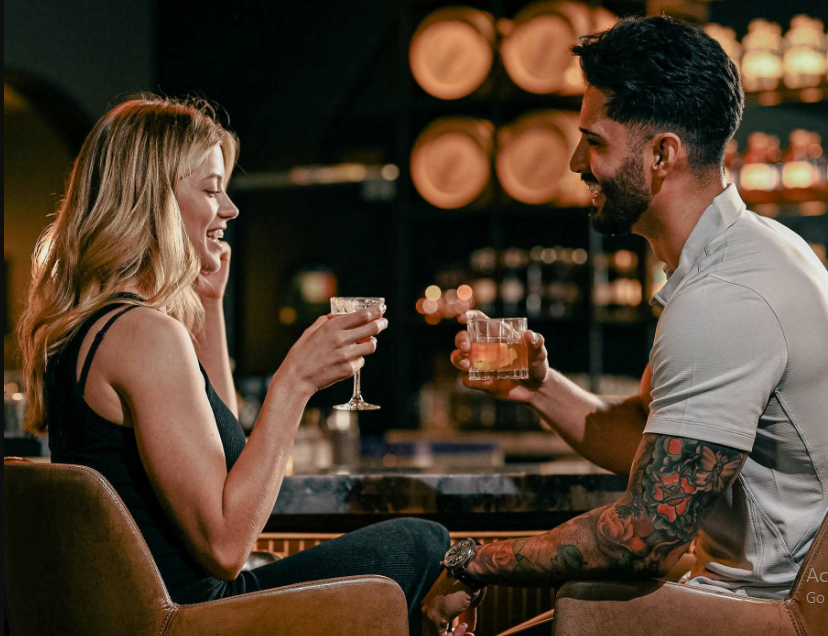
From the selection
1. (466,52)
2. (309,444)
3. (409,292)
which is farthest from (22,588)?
(466,52)

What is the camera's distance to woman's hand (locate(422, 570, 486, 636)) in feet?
4.75

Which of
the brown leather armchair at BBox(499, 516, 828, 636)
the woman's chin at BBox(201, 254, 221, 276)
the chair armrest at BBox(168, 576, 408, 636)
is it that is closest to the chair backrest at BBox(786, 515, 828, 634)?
the brown leather armchair at BBox(499, 516, 828, 636)

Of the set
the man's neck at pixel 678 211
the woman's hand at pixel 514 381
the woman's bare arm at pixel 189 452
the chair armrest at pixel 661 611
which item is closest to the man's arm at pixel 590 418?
the woman's hand at pixel 514 381

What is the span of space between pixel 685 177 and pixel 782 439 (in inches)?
19.8

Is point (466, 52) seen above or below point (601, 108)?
above

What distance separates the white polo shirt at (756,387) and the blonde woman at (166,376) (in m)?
0.50

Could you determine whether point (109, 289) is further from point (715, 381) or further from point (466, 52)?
point (466, 52)

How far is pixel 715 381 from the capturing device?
1.27 metres

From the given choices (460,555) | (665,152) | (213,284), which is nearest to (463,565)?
(460,555)

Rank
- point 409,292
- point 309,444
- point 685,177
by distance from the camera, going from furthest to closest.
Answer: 1. point 409,292
2. point 309,444
3. point 685,177

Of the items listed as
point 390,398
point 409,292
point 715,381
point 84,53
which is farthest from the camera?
point 390,398

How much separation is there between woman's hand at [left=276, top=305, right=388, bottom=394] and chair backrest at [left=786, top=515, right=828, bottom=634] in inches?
29.4

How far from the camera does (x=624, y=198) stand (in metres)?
1.60

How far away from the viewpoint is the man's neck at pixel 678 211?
1557mm
